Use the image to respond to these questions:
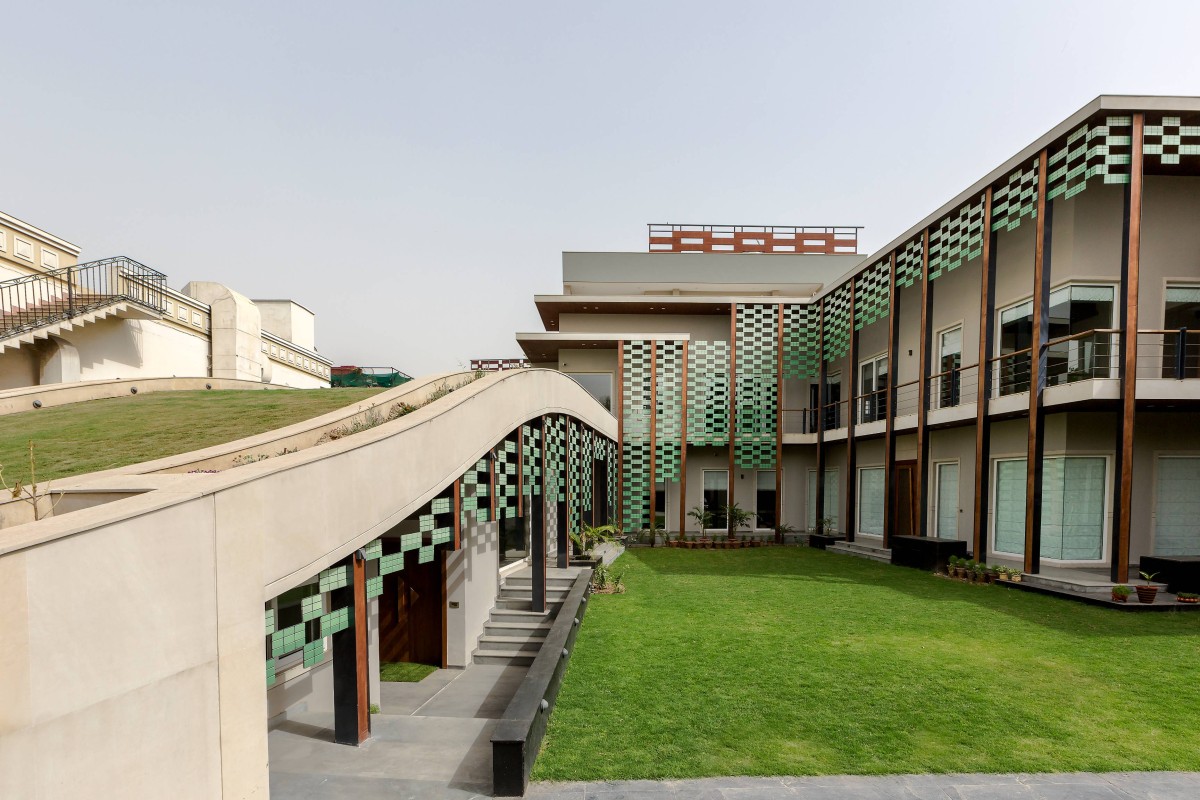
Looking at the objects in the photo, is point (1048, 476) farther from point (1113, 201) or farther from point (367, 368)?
point (367, 368)

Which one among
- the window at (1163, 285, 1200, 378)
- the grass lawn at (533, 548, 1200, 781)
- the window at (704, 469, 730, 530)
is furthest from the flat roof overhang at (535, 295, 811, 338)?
the grass lawn at (533, 548, 1200, 781)

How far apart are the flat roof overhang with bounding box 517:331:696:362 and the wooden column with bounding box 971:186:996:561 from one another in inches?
388

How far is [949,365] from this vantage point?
16.5 meters

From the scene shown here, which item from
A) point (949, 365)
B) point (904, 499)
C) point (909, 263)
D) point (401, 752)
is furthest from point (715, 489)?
point (401, 752)

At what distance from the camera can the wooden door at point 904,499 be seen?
17448 millimetres

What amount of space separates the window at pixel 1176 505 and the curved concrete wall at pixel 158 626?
53.7 feet

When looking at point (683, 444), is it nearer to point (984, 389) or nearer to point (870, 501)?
point (870, 501)

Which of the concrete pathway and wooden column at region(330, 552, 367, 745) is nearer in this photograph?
wooden column at region(330, 552, 367, 745)

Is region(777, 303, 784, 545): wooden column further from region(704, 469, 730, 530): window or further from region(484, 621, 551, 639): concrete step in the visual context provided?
region(484, 621, 551, 639): concrete step

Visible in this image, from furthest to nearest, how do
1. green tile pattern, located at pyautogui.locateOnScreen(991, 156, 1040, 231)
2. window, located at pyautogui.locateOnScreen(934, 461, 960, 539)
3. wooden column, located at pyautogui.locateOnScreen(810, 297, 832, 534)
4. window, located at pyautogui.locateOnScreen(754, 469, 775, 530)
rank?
window, located at pyautogui.locateOnScreen(754, 469, 775, 530) < wooden column, located at pyautogui.locateOnScreen(810, 297, 832, 534) < window, located at pyautogui.locateOnScreen(934, 461, 960, 539) < green tile pattern, located at pyautogui.locateOnScreen(991, 156, 1040, 231)

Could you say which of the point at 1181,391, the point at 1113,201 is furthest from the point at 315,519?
the point at 1113,201

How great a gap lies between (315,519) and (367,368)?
25.6 meters

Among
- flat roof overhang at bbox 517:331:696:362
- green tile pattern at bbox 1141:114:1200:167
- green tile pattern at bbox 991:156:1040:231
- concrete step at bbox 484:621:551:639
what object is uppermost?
green tile pattern at bbox 1141:114:1200:167

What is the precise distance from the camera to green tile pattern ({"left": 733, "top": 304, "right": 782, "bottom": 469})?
850 inches
